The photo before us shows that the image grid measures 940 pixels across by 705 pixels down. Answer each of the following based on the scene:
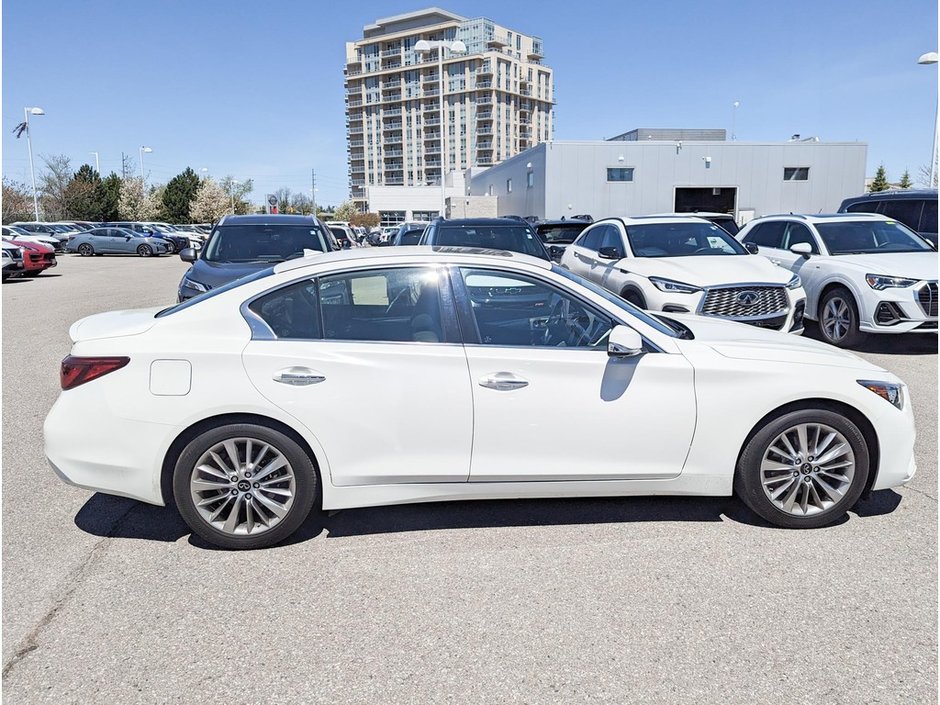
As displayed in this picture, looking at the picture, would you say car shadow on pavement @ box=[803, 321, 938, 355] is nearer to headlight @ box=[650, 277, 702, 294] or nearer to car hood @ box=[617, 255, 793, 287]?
car hood @ box=[617, 255, 793, 287]

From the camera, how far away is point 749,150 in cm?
3591

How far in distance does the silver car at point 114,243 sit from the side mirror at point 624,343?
1671 inches

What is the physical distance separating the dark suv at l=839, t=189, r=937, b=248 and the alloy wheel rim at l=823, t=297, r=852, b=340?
4.58m

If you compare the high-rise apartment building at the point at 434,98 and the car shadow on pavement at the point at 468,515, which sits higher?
the high-rise apartment building at the point at 434,98

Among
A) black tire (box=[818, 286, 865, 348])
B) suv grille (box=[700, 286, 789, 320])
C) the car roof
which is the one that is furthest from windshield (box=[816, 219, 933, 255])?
the car roof

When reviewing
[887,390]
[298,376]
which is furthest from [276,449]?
[887,390]

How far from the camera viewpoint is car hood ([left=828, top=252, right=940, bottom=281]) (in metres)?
9.02

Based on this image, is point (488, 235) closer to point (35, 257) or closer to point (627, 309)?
point (627, 309)

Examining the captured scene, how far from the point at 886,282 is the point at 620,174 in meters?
26.9

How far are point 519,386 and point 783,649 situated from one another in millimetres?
1651

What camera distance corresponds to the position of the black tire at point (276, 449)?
3672 millimetres

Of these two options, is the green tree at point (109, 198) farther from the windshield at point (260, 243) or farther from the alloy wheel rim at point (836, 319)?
the alloy wheel rim at point (836, 319)

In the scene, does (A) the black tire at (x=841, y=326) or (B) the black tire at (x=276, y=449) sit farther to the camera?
(A) the black tire at (x=841, y=326)

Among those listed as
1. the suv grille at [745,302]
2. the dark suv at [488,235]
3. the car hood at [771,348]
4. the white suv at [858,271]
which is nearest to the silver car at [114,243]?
the dark suv at [488,235]
